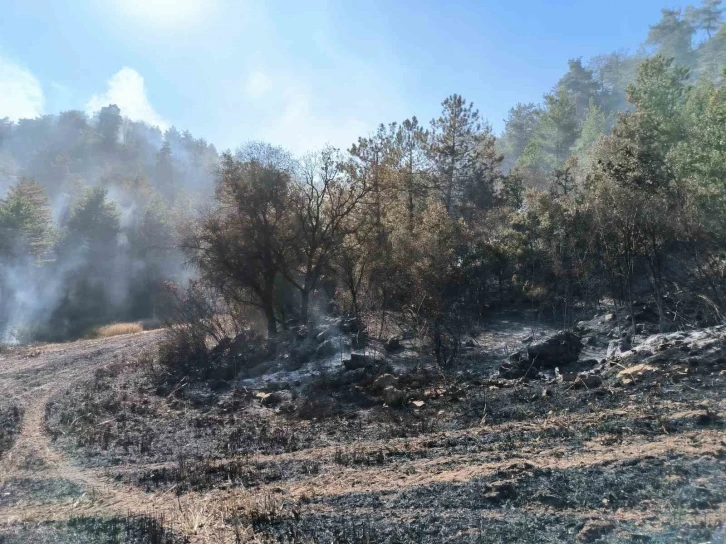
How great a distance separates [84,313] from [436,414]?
54.1 metres

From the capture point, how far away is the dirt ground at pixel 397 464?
5988 mm

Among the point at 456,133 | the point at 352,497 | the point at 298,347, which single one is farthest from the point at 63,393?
the point at 456,133

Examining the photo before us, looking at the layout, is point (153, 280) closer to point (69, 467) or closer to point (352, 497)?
point (69, 467)

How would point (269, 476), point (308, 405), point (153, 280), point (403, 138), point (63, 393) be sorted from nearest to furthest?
point (269, 476), point (308, 405), point (63, 393), point (403, 138), point (153, 280)

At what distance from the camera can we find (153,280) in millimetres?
62281

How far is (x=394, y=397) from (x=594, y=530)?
7.23 meters

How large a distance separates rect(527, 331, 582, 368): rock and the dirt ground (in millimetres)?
1263

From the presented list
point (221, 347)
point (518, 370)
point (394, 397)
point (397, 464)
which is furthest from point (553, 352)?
point (221, 347)

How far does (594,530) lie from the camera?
17.8 ft

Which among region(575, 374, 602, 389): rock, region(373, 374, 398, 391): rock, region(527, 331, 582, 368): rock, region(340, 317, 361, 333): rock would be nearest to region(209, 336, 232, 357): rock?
region(340, 317, 361, 333): rock

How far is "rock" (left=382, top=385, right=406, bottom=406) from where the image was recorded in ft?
40.8

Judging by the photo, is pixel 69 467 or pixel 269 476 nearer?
pixel 269 476

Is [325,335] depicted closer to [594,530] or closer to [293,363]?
[293,363]

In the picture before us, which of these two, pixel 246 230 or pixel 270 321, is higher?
pixel 246 230
